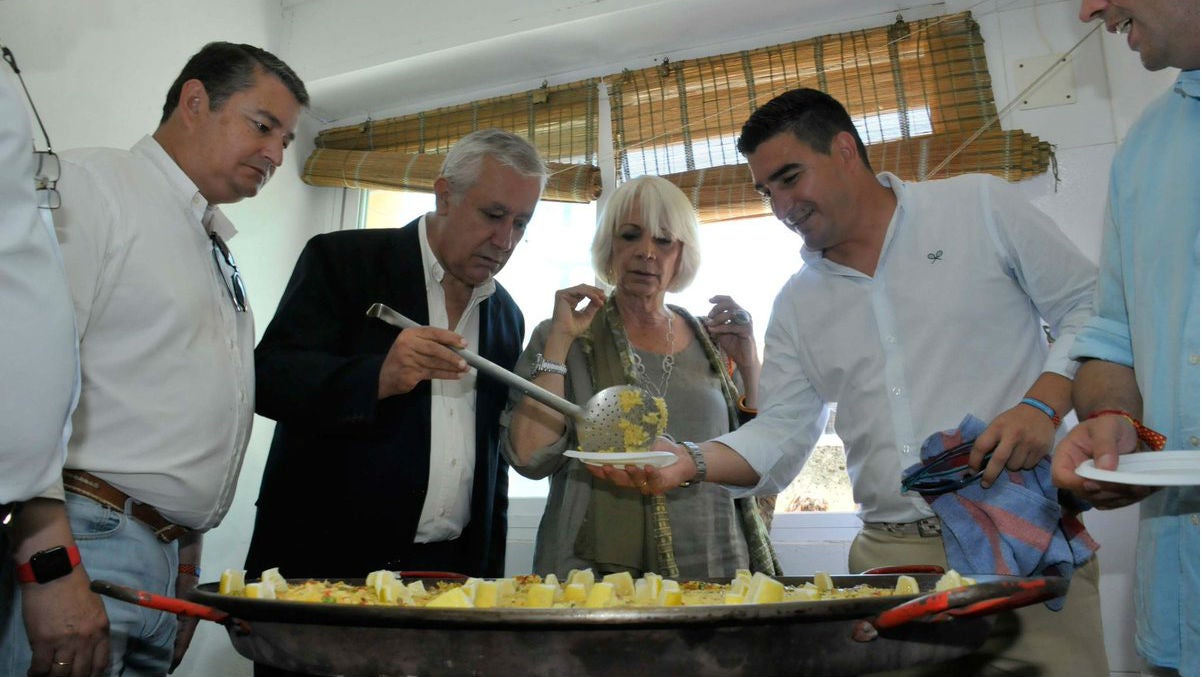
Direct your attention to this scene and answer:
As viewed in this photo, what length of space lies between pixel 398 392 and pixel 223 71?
0.70 m

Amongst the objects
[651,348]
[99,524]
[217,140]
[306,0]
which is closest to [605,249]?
[651,348]

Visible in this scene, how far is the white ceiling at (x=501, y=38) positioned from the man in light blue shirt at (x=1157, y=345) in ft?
5.66

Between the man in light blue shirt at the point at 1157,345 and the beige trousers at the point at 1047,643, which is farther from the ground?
the man in light blue shirt at the point at 1157,345

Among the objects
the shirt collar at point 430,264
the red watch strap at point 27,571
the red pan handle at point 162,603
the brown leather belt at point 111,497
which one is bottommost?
the red pan handle at point 162,603

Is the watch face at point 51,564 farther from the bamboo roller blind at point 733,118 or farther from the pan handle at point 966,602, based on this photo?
the bamboo roller blind at point 733,118

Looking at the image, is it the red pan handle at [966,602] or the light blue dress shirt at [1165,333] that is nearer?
the red pan handle at [966,602]

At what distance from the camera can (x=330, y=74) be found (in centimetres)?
327

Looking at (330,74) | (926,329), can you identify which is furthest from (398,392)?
(330,74)

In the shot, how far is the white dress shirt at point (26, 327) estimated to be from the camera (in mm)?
850

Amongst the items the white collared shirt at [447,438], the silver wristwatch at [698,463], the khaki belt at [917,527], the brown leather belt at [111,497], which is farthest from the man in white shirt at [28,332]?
the khaki belt at [917,527]

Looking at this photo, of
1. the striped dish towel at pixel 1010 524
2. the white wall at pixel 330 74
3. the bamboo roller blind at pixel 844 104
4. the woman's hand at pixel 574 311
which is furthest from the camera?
the bamboo roller blind at pixel 844 104

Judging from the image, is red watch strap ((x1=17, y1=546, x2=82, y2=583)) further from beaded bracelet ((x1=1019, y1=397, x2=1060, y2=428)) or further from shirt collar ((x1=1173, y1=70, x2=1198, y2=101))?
shirt collar ((x1=1173, y1=70, x2=1198, y2=101))

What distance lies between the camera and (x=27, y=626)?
1061 mm

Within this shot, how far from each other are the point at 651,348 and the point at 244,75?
1.07m
